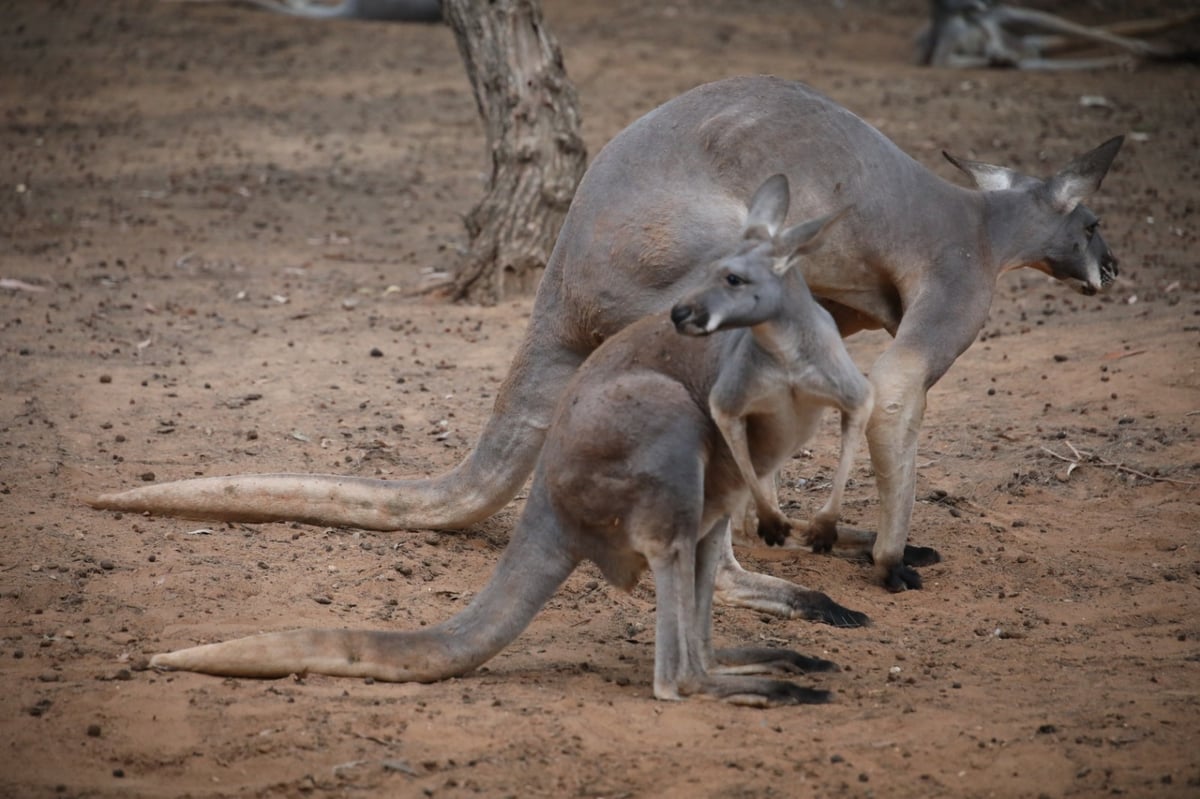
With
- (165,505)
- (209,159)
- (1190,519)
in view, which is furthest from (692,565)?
(209,159)

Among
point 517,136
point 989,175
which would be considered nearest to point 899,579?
point 989,175

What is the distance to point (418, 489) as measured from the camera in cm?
505

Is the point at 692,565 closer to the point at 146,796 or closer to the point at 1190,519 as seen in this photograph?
the point at 146,796

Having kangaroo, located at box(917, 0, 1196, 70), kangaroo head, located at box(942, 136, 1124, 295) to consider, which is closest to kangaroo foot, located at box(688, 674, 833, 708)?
kangaroo head, located at box(942, 136, 1124, 295)

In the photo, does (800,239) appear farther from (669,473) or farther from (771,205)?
(669,473)

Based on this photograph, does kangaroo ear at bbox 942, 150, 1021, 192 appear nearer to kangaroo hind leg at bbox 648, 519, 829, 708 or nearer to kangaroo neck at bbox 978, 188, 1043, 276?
kangaroo neck at bbox 978, 188, 1043, 276

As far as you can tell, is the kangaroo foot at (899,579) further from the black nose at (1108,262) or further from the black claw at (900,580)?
the black nose at (1108,262)

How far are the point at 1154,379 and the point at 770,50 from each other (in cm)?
830

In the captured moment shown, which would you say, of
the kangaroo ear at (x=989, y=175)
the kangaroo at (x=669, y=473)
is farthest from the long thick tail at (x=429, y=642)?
the kangaroo ear at (x=989, y=175)

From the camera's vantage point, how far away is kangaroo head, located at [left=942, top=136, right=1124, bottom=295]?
5262 millimetres

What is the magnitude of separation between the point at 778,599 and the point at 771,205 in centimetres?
143

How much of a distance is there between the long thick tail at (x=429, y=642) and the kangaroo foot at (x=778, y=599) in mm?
927

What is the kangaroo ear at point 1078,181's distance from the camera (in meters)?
5.26

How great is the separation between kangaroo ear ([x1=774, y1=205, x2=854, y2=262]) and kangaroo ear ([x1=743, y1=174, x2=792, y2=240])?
96 millimetres
